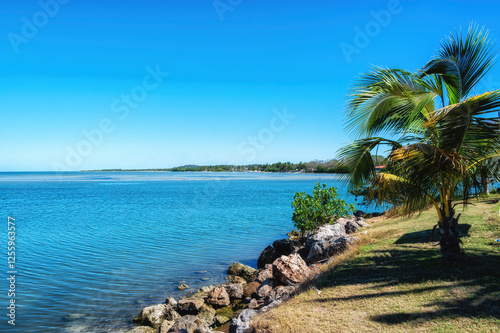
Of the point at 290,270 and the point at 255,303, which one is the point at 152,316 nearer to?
the point at 255,303

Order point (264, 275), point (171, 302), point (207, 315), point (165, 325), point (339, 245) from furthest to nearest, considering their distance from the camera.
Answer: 1. point (339, 245)
2. point (264, 275)
3. point (171, 302)
4. point (207, 315)
5. point (165, 325)

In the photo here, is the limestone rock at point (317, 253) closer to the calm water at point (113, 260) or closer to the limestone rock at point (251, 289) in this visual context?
the limestone rock at point (251, 289)

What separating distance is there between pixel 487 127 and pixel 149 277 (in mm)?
13147

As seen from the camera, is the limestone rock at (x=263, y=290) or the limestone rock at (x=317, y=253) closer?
the limestone rock at (x=263, y=290)

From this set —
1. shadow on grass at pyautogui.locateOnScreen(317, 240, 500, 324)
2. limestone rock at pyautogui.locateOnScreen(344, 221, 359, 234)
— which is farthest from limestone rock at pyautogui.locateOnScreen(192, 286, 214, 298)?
limestone rock at pyautogui.locateOnScreen(344, 221, 359, 234)

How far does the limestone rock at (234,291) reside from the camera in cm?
1185

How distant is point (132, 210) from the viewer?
124ft

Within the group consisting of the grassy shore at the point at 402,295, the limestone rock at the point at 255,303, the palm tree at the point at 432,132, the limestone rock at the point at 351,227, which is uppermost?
the palm tree at the point at 432,132

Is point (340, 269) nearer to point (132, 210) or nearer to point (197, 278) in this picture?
point (197, 278)

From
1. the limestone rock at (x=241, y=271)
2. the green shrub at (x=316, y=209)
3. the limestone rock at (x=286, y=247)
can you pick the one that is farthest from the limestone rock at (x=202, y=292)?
the green shrub at (x=316, y=209)

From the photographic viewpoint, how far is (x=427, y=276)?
8.38 meters

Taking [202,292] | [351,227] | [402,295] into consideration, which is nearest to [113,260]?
[202,292]

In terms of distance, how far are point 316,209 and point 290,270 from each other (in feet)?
30.7

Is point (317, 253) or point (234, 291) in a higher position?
point (317, 253)
